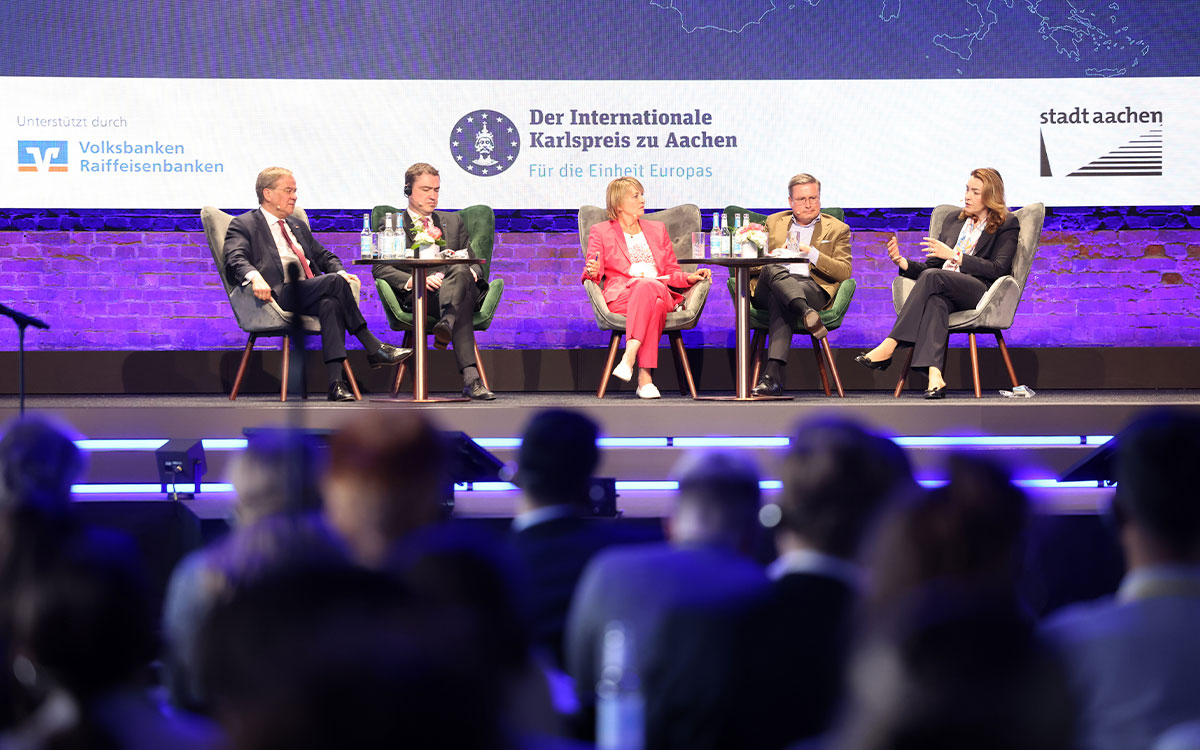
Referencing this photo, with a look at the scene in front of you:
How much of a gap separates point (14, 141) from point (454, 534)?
6.36 meters

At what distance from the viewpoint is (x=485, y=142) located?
6.84 meters

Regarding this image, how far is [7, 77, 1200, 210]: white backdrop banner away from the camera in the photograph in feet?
22.3

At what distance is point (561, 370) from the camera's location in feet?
22.9

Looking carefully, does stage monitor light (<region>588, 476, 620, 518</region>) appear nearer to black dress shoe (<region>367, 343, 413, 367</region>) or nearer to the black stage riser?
black dress shoe (<region>367, 343, 413, 367</region>)

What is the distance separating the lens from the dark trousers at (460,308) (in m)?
5.81

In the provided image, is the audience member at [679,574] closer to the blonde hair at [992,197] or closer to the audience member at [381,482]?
the audience member at [381,482]

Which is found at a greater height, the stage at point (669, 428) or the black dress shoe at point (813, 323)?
the black dress shoe at point (813, 323)

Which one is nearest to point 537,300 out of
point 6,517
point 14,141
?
point 14,141

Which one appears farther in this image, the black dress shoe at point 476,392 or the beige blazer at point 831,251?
the beige blazer at point 831,251

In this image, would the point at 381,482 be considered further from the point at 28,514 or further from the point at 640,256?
the point at 640,256

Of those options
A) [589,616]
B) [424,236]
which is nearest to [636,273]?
[424,236]

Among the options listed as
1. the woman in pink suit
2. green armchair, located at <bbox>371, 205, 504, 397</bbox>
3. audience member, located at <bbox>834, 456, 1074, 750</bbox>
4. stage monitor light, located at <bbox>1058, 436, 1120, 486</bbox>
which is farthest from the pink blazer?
audience member, located at <bbox>834, 456, 1074, 750</bbox>

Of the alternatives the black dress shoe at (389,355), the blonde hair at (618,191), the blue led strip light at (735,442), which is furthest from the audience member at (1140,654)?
the blonde hair at (618,191)

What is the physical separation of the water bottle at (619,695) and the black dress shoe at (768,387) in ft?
14.7
